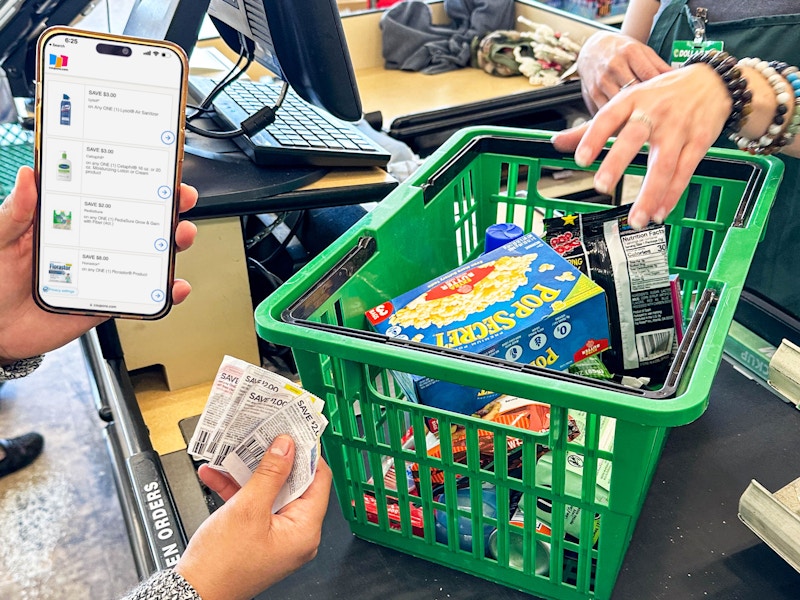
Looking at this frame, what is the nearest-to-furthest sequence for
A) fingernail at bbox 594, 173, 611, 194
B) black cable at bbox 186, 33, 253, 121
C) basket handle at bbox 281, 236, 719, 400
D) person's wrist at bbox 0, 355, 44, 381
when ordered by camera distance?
basket handle at bbox 281, 236, 719, 400 < fingernail at bbox 594, 173, 611, 194 < person's wrist at bbox 0, 355, 44, 381 < black cable at bbox 186, 33, 253, 121

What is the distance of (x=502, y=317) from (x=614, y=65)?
450mm

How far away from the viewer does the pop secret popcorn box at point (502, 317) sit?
0.65 m

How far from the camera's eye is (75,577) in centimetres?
76

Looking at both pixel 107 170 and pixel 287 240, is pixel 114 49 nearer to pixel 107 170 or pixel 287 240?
A: pixel 107 170

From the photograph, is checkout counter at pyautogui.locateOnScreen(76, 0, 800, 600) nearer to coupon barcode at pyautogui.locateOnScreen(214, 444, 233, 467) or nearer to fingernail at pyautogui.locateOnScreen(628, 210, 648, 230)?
coupon barcode at pyautogui.locateOnScreen(214, 444, 233, 467)

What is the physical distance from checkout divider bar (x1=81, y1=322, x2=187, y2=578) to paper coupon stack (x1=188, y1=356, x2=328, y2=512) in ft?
0.65

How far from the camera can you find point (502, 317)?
2.19 feet

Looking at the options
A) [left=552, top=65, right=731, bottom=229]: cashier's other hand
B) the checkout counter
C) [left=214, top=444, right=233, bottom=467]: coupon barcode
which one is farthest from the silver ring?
[left=214, top=444, right=233, bottom=467]: coupon barcode

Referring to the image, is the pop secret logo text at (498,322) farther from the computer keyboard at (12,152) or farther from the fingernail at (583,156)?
the computer keyboard at (12,152)

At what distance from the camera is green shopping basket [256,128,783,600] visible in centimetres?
53

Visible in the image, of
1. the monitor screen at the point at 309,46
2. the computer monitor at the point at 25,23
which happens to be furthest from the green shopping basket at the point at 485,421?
the computer monitor at the point at 25,23

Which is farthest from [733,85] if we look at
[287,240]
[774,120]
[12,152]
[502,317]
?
[12,152]

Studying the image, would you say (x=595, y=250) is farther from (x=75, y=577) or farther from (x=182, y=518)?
(x=75, y=577)

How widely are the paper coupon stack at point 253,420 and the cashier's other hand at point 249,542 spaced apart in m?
0.01
